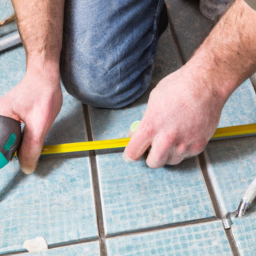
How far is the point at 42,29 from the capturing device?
0.90 metres

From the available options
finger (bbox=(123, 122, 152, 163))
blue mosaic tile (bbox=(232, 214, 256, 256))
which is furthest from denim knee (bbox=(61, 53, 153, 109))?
blue mosaic tile (bbox=(232, 214, 256, 256))

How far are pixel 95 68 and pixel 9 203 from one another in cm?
51

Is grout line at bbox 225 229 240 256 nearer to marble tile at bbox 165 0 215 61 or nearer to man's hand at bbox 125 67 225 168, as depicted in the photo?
man's hand at bbox 125 67 225 168

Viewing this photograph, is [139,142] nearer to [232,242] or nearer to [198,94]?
[198,94]

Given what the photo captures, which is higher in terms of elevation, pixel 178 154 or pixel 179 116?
pixel 179 116

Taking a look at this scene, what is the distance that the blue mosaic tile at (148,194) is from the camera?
2.89ft

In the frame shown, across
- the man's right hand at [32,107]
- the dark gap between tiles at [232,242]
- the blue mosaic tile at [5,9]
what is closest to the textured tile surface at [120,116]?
the man's right hand at [32,107]

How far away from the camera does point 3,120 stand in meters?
0.78

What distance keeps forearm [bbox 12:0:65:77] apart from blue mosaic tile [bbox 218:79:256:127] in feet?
2.01

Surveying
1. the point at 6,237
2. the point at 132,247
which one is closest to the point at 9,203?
the point at 6,237

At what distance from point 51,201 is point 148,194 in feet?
1.01

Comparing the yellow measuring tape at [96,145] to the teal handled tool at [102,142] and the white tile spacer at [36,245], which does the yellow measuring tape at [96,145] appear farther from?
the white tile spacer at [36,245]

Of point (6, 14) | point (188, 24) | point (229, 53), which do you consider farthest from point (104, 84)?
point (6, 14)

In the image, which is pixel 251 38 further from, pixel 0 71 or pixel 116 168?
pixel 0 71
